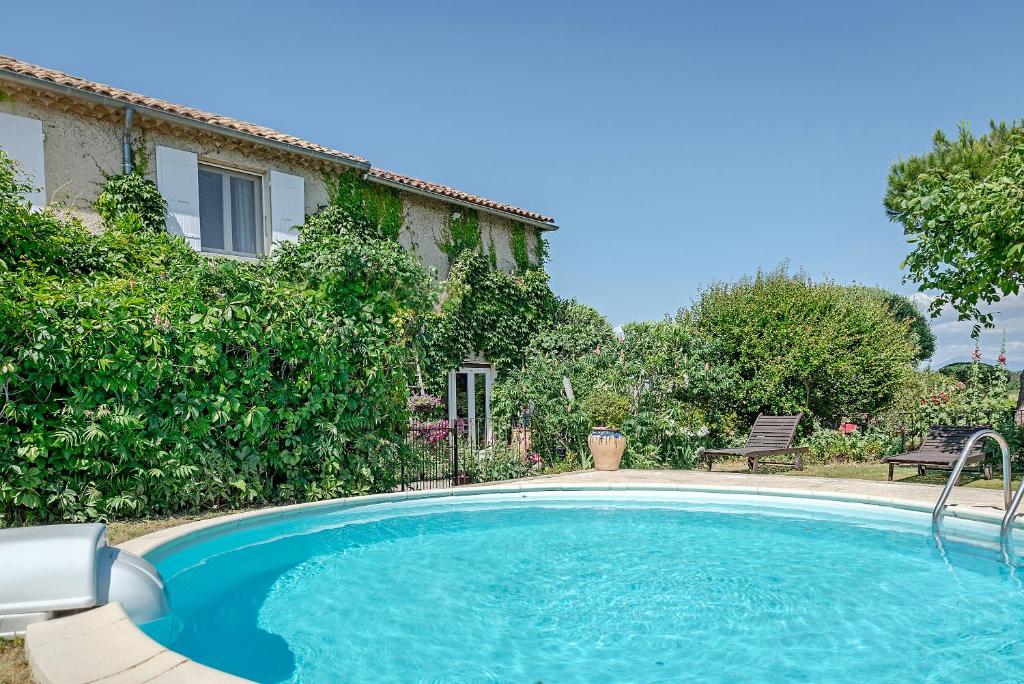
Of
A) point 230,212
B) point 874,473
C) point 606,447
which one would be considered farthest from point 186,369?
point 874,473

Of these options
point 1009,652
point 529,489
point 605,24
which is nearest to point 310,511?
point 529,489

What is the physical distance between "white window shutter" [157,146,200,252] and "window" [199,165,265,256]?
62 centimetres

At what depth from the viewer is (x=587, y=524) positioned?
Result: 354 inches

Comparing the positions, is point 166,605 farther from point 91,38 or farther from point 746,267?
point 746,267

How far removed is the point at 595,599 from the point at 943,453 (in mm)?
7356

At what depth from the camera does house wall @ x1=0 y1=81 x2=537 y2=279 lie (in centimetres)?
1046

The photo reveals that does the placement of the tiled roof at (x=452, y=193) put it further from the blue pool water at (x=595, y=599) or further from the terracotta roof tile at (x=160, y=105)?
the blue pool water at (x=595, y=599)

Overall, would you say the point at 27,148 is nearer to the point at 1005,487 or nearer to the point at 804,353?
the point at 1005,487

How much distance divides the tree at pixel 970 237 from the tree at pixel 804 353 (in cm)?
438

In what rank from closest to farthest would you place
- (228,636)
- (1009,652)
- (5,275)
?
1. (1009,652)
2. (228,636)
3. (5,275)

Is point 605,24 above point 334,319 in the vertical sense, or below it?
above

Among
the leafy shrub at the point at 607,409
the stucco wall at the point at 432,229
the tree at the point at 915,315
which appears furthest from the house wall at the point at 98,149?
the tree at the point at 915,315

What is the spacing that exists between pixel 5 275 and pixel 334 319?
3604mm

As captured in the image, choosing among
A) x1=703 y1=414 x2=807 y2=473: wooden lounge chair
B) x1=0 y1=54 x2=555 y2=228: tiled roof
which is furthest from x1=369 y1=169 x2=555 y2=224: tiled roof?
x1=703 y1=414 x2=807 y2=473: wooden lounge chair
